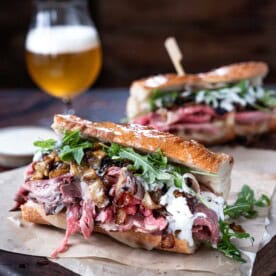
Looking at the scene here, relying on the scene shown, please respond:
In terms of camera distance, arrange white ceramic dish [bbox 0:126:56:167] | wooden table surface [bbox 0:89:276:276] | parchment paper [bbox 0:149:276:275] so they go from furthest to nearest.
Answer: wooden table surface [bbox 0:89:276:276] < white ceramic dish [bbox 0:126:56:167] < parchment paper [bbox 0:149:276:275]

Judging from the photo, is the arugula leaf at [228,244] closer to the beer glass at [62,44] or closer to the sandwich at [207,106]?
the sandwich at [207,106]

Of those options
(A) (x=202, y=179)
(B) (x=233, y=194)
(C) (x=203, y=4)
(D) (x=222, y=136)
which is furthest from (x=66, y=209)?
(C) (x=203, y=4)

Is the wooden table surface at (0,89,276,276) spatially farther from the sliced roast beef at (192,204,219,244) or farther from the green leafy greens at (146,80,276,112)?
the sliced roast beef at (192,204,219,244)

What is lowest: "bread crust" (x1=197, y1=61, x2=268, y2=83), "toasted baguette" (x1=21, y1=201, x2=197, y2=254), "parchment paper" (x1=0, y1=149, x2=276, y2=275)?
"parchment paper" (x1=0, y1=149, x2=276, y2=275)

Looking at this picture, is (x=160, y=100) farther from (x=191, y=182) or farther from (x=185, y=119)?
(x=191, y=182)

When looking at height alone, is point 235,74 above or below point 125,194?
above

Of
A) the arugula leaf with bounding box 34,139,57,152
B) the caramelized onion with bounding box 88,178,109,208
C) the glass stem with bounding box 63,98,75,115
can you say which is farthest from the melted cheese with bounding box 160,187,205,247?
the glass stem with bounding box 63,98,75,115

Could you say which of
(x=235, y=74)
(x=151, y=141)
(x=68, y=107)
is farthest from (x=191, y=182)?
(x=68, y=107)
